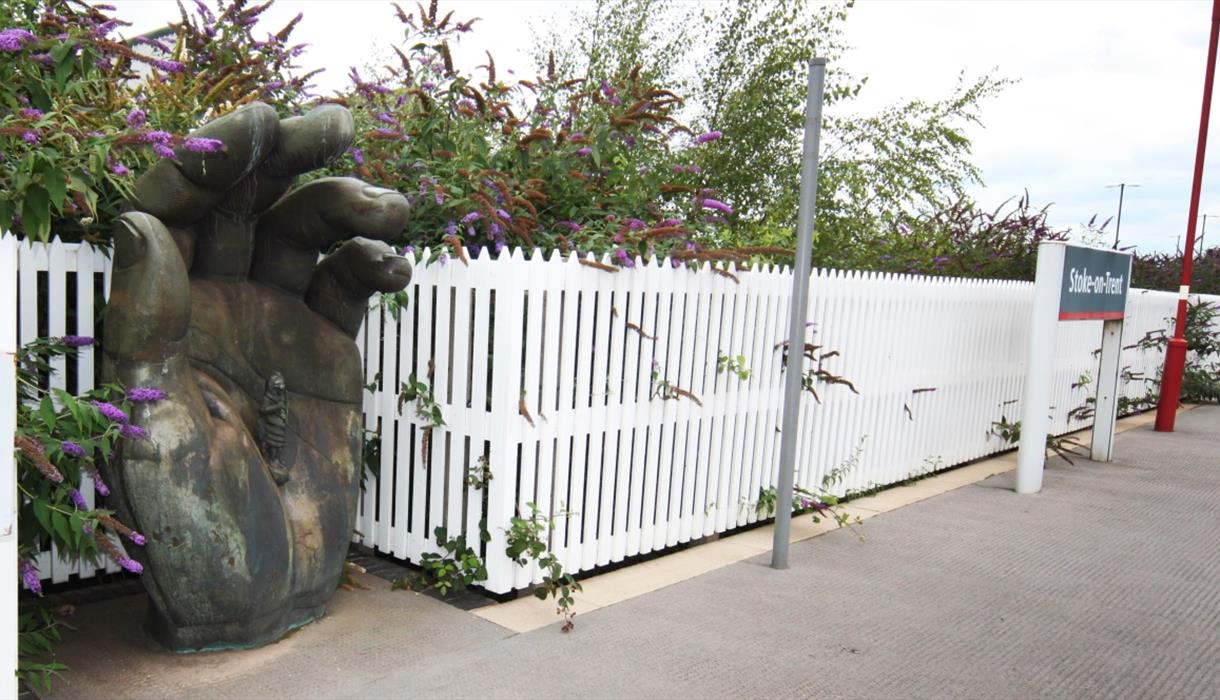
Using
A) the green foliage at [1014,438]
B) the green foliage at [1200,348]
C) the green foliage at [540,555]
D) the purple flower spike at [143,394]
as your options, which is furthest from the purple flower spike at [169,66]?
the green foliage at [1200,348]

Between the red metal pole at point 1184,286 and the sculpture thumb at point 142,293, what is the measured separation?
10.9 meters

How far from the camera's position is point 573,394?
5121mm

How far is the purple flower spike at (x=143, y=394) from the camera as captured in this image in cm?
352

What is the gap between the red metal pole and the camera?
33.9ft

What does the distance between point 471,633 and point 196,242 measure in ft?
6.83

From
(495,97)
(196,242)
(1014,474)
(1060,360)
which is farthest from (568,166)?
(1060,360)

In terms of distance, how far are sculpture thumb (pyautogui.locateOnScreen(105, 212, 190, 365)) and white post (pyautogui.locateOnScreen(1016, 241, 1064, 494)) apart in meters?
6.78

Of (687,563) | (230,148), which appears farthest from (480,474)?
(230,148)

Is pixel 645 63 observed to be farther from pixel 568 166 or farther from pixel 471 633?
pixel 471 633

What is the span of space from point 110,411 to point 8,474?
0.59 meters

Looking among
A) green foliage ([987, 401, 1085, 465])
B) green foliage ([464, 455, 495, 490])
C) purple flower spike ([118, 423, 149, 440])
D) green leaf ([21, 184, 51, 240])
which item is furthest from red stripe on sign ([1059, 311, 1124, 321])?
green leaf ([21, 184, 51, 240])

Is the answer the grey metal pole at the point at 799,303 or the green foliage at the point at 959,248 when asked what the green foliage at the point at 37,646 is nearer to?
the grey metal pole at the point at 799,303

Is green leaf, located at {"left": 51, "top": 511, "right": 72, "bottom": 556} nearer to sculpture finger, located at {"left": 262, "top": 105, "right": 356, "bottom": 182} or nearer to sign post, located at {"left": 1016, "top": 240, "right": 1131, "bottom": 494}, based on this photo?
sculpture finger, located at {"left": 262, "top": 105, "right": 356, "bottom": 182}

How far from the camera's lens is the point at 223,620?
3842mm
